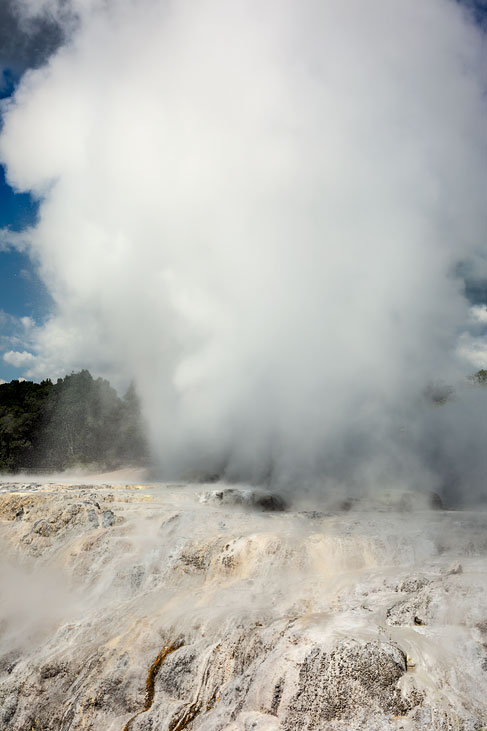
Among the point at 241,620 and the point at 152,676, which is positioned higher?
the point at 241,620

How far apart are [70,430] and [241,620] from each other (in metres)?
32.2

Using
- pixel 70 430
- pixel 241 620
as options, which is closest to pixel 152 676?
pixel 241 620

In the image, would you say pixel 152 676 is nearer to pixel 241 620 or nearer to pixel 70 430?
pixel 241 620

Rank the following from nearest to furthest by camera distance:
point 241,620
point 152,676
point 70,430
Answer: point 152,676
point 241,620
point 70,430

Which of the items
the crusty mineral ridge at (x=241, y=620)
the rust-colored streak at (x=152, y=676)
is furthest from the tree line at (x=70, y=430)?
the rust-colored streak at (x=152, y=676)

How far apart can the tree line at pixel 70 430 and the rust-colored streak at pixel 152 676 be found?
94.2ft

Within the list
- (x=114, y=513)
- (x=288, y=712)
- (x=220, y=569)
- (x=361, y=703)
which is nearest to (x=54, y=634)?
(x=220, y=569)

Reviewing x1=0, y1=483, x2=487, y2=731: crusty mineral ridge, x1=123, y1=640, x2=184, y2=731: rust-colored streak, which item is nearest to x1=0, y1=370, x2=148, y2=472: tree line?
x1=0, y1=483, x2=487, y2=731: crusty mineral ridge

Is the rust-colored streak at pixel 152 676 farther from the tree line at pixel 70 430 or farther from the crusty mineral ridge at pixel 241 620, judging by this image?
the tree line at pixel 70 430

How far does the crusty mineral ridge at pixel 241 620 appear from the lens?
15.9ft

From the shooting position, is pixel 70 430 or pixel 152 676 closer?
pixel 152 676

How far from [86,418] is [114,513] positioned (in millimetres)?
25023

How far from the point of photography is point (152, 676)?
6699 millimetres

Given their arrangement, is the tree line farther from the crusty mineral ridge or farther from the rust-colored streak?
the rust-colored streak
